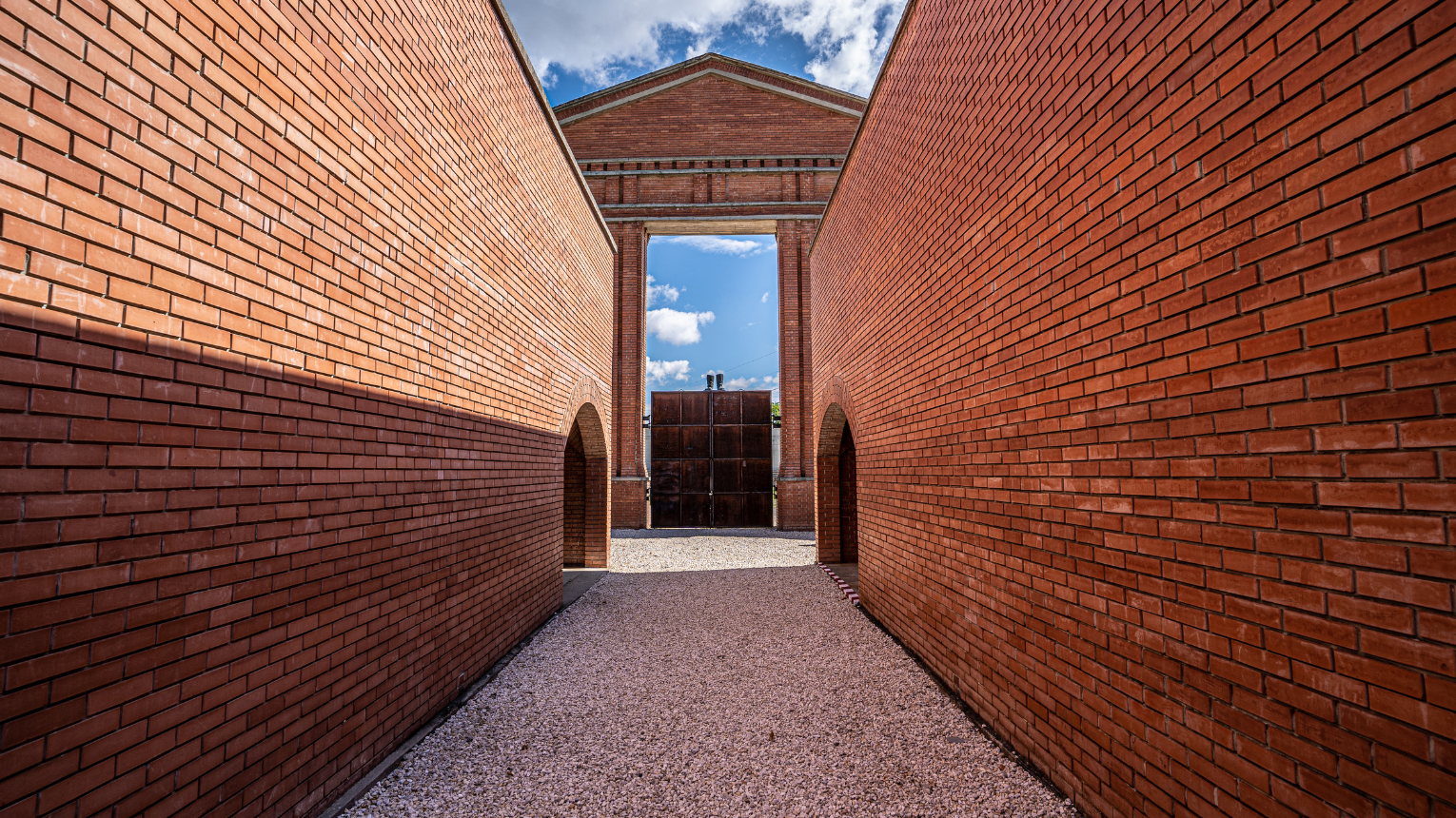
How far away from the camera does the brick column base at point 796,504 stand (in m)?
14.5

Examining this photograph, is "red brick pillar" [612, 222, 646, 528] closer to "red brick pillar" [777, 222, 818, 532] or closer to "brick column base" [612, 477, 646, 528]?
"brick column base" [612, 477, 646, 528]

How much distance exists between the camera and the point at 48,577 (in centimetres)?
151

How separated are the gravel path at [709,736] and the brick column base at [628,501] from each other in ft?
29.6

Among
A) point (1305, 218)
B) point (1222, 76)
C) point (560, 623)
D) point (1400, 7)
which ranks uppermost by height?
point (1222, 76)

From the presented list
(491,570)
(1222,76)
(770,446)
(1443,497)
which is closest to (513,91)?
(491,570)

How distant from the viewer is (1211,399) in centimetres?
183

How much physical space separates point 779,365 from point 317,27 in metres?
12.9

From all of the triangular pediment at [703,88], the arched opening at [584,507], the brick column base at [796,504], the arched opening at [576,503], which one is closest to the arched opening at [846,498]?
the arched opening at [584,507]

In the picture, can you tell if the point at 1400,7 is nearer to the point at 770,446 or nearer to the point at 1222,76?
the point at 1222,76

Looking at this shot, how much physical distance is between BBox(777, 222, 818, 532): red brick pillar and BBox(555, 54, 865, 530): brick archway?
0.03 meters

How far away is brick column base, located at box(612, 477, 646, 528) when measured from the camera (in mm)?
14781

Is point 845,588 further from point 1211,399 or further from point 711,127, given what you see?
point 711,127

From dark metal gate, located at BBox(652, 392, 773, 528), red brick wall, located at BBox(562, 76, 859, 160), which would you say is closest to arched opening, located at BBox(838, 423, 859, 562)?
dark metal gate, located at BBox(652, 392, 773, 528)

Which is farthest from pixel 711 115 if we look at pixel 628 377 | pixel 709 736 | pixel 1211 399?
pixel 1211 399
